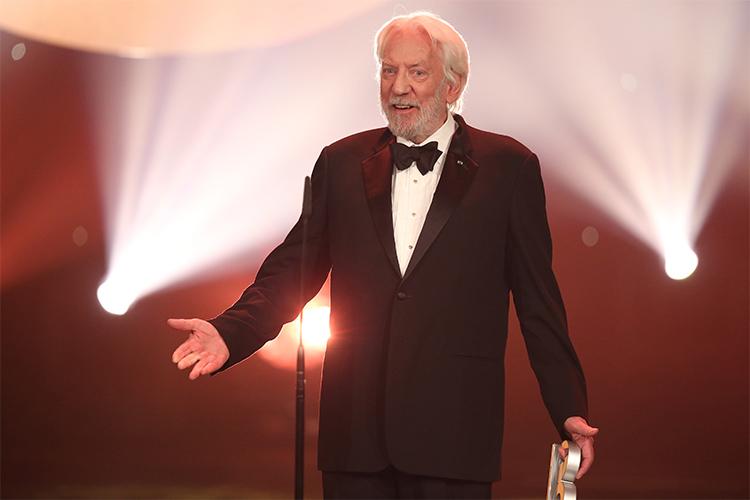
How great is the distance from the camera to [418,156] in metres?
2.21

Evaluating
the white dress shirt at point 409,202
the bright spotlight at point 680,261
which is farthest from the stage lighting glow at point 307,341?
the white dress shirt at point 409,202

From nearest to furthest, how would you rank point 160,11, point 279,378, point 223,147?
point 160,11
point 223,147
point 279,378

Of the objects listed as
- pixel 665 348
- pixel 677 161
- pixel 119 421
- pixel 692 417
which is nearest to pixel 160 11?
pixel 119 421

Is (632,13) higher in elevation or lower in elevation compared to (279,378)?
higher

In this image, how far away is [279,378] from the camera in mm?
5586

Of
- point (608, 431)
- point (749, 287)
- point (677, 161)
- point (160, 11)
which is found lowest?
point (608, 431)

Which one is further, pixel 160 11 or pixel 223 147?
pixel 223 147

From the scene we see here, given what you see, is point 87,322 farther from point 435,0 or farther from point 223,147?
point 435,0

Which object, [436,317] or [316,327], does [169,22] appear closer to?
[316,327]

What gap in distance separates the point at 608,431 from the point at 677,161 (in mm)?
1515

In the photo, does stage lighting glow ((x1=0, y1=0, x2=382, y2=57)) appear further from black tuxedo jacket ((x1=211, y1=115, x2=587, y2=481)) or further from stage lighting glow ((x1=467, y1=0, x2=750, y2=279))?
black tuxedo jacket ((x1=211, y1=115, x2=587, y2=481))

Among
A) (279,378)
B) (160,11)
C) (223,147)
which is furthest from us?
(279,378)

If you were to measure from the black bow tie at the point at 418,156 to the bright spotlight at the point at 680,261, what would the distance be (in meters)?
3.34

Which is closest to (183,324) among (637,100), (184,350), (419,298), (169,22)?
(184,350)
